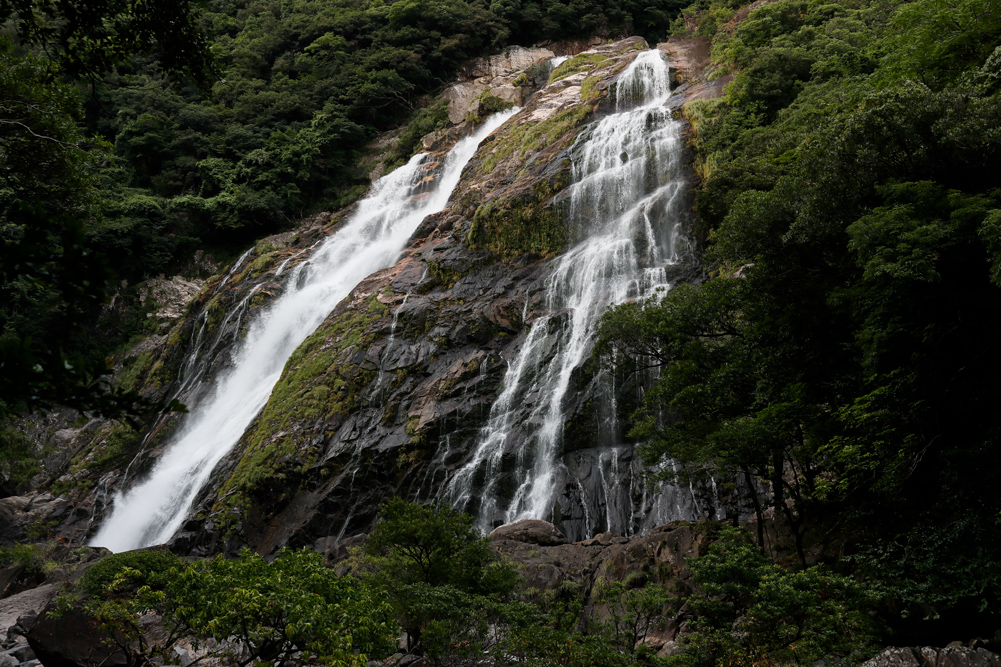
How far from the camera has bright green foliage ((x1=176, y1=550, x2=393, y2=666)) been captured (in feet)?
20.6

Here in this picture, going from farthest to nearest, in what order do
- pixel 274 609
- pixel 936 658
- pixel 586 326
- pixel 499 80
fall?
pixel 499 80 → pixel 586 326 → pixel 274 609 → pixel 936 658

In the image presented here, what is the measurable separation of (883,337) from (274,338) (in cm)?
2411

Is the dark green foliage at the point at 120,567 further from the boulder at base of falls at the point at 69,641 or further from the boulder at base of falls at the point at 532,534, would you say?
the boulder at base of falls at the point at 532,534

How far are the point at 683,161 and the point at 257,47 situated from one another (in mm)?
40446

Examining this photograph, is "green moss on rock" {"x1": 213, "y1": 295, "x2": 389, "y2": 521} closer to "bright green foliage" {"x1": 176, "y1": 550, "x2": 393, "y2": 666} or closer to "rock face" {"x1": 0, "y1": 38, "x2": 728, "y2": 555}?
"rock face" {"x1": 0, "y1": 38, "x2": 728, "y2": 555}

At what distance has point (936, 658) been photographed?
5.79 m

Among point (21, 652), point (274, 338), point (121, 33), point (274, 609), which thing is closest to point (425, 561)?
point (274, 609)

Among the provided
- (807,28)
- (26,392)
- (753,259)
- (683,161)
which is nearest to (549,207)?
(683,161)

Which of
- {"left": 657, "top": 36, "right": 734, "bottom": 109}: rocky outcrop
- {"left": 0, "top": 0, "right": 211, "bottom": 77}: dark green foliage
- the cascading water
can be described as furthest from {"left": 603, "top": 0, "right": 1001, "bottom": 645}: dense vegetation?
the cascading water

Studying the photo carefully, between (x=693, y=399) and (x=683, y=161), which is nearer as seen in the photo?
(x=693, y=399)

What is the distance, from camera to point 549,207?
23156 millimetres

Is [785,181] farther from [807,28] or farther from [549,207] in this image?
[807,28]

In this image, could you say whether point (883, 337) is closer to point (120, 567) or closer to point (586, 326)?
point (586, 326)

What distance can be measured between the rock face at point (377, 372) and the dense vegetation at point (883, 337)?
5186 mm
